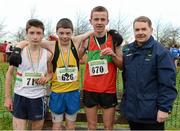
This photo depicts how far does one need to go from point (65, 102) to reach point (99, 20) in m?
1.14

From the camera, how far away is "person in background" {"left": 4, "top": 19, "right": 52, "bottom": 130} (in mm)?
5062

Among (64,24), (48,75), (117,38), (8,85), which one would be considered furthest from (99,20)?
(8,85)

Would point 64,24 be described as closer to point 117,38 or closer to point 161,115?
point 117,38

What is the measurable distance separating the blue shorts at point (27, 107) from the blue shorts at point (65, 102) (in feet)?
0.52

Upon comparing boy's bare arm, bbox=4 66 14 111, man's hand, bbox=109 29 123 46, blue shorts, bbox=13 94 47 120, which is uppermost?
man's hand, bbox=109 29 123 46

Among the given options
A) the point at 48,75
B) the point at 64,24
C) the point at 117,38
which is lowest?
the point at 48,75

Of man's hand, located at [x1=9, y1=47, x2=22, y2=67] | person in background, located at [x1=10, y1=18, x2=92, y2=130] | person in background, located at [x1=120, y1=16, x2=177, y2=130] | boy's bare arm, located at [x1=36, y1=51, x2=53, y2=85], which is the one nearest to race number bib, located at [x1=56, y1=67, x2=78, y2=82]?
person in background, located at [x1=10, y1=18, x2=92, y2=130]

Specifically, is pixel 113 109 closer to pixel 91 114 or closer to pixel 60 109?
pixel 91 114

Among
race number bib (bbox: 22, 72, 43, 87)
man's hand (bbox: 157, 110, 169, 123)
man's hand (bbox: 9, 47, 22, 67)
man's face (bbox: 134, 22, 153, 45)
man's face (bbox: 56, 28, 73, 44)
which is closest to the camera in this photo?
man's hand (bbox: 157, 110, 169, 123)

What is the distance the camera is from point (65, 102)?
5.23 meters

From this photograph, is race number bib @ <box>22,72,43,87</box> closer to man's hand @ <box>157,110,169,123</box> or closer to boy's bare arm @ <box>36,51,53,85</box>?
boy's bare arm @ <box>36,51,53,85</box>

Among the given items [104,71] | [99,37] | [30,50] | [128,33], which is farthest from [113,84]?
[128,33]

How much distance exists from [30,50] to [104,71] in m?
0.98

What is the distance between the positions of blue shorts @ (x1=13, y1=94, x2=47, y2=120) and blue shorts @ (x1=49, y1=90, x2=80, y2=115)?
16 centimetres
